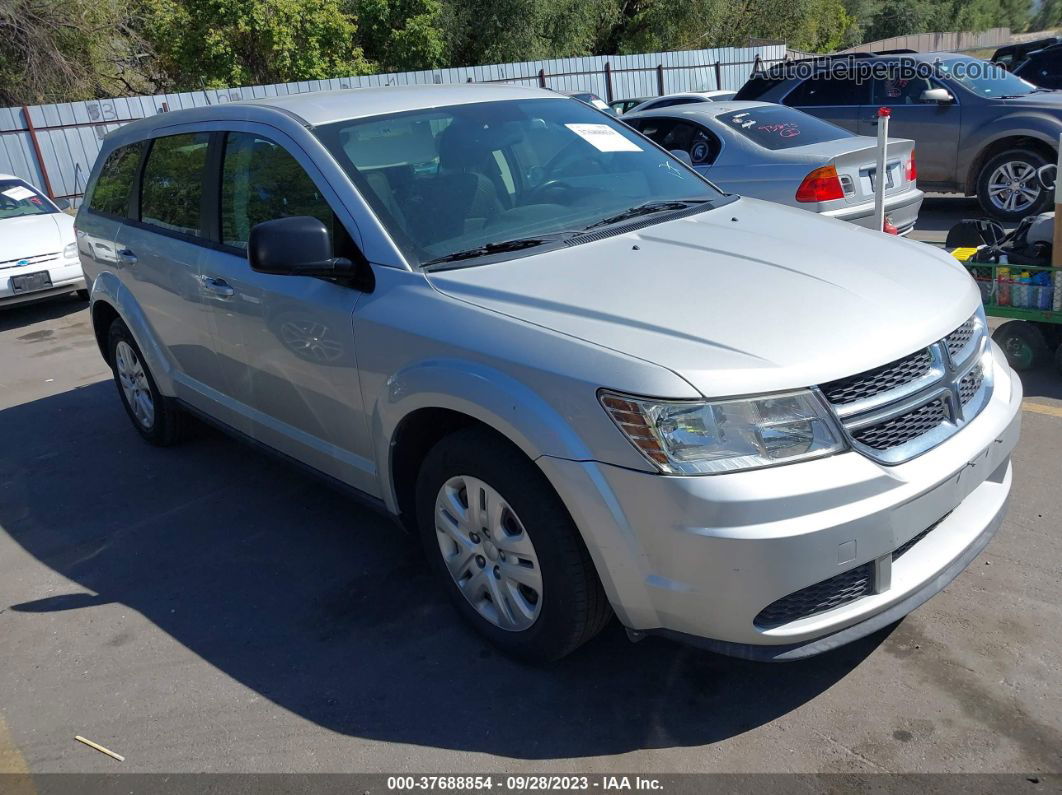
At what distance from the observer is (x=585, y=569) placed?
279cm

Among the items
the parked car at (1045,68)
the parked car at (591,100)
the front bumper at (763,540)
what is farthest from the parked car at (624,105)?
the front bumper at (763,540)

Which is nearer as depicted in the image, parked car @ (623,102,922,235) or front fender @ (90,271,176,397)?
front fender @ (90,271,176,397)

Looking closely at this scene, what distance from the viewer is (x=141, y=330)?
5.06 metres

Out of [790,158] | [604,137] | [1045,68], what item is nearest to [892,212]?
[790,158]

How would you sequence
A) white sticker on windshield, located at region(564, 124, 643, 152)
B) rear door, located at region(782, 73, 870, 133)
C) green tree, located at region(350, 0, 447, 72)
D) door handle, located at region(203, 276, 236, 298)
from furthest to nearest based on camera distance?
1. green tree, located at region(350, 0, 447, 72)
2. rear door, located at region(782, 73, 870, 133)
3. white sticker on windshield, located at region(564, 124, 643, 152)
4. door handle, located at region(203, 276, 236, 298)

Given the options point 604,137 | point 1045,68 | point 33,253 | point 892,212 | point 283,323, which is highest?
point 604,137

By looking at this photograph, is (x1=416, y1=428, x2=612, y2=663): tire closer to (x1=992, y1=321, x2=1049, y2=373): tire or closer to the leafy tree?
(x1=992, y1=321, x2=1049, y2=373): tire

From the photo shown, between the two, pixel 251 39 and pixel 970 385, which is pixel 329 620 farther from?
pixel 251 39

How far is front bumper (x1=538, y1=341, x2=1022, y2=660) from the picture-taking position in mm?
2436

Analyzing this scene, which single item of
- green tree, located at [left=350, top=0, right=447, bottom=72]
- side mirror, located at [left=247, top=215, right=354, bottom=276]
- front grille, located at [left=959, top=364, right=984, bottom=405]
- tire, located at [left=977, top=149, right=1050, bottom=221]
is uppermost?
green tree, located at [left=350, top=0, right=447, bottom=72]

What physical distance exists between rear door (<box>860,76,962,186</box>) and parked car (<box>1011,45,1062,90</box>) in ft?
10.9

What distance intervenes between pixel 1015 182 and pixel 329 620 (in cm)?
871

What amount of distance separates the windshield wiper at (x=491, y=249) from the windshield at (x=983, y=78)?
330 inches

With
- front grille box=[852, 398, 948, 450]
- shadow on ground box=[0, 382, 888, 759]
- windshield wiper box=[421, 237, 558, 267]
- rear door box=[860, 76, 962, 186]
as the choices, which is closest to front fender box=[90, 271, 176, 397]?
shadow on ground box=[0, 382, 888, 759]
